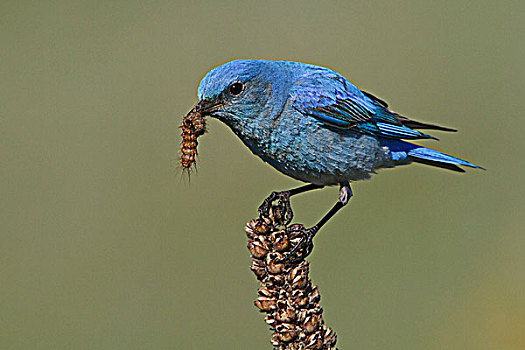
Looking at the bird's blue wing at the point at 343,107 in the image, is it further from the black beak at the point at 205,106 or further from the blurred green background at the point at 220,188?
the blurred green background at the point at 220,188

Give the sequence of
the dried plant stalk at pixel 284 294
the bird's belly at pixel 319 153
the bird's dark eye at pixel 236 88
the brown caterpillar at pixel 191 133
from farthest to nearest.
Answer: the bird's belly at pixel 319 153 → the bird's dark eye at pixel 236 88 → the brown caterpillar at pixel 191 133 → the dried plant stalk at pixel 284 294

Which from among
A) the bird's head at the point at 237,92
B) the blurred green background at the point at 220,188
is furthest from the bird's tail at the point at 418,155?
the blurred green background at the point at 220,188

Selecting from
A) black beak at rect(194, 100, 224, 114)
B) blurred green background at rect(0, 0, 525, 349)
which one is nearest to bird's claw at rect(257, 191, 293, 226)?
black beak at rect(194, 100, 224, 114)

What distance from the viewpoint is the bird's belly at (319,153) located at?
4871 mm

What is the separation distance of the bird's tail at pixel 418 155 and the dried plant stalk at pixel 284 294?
173 centimetres

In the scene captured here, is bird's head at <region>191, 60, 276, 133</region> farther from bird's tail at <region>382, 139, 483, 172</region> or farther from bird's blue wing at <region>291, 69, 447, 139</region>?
bird's tail at <region>382, 139, 483, 172</region>

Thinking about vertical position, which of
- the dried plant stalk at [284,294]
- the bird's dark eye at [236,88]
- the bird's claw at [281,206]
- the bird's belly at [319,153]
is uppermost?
the bird's dark eye at [236,88]

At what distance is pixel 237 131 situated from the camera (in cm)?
490

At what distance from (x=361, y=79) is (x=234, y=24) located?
2583 millimetres

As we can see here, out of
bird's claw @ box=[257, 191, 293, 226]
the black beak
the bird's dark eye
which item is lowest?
A: bird's claw @ box=[257, 191, 293, 226]

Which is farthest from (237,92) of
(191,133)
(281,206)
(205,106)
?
(281,206)

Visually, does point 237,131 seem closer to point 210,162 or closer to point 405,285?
point 405,285

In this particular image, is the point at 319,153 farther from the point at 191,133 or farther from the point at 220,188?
the point at 220,188

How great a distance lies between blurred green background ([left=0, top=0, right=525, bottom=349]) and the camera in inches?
313
